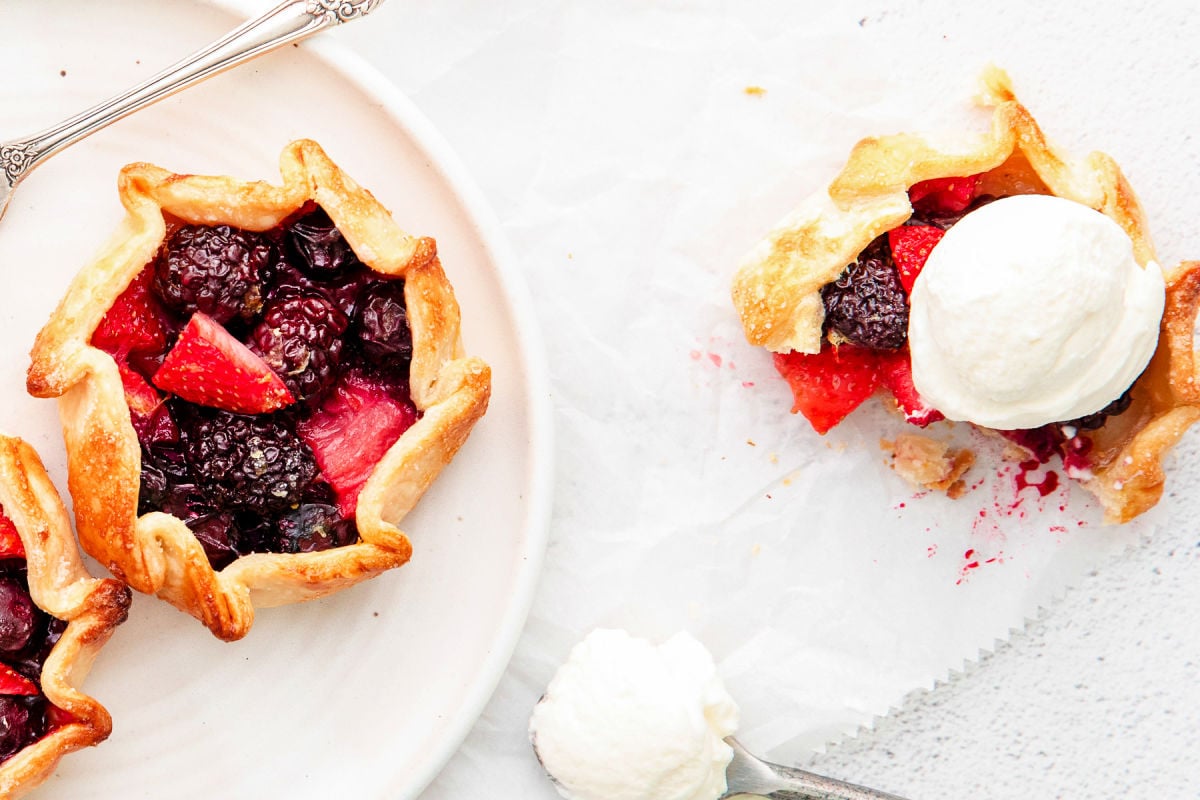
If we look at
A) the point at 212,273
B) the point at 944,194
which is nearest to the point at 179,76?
the point at 212,273

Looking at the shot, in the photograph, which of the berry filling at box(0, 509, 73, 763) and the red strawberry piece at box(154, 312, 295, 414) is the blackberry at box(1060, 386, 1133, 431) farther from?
the berry filling at box(0, 509, 73, 763)

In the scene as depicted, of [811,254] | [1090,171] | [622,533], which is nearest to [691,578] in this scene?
[622,533]

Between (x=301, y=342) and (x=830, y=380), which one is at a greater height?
(x=301, y=342)

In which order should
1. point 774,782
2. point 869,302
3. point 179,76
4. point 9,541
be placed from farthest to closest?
point 774,782, point 869,302, point 179,76, point 9,541

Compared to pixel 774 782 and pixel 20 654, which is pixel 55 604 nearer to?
pixel 20 654

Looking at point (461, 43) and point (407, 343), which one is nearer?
point (407, 343)

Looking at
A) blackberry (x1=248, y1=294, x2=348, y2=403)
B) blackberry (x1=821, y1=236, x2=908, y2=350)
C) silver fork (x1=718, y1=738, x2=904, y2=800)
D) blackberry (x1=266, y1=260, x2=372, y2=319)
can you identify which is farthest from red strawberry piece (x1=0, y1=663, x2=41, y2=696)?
blackberry (x1=821, y1=236, x2=908, y2=350)

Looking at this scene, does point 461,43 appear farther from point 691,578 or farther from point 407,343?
point 691,578

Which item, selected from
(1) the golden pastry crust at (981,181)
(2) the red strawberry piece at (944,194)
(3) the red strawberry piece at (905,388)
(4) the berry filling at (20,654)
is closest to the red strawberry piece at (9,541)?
(4) the berry filling at (20,654)
